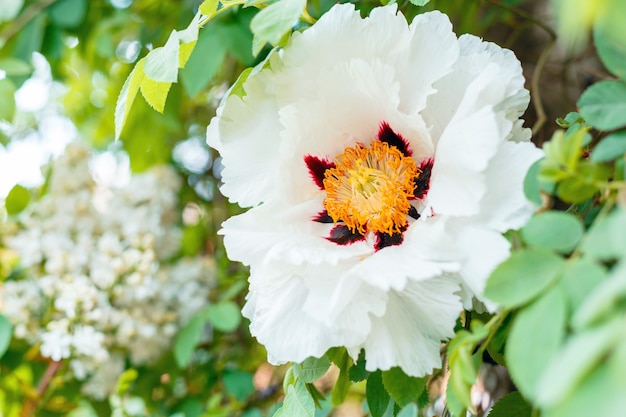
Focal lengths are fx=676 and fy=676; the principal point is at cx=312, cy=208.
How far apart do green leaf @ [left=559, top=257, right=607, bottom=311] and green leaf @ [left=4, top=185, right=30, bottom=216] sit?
98cm

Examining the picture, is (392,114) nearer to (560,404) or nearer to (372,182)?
(372,182)

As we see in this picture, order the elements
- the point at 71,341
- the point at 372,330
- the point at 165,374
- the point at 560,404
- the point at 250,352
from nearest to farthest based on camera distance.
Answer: the point at 560,404 → the point at 372,330 → the point at 71,341 → the point at 165,374 → the point at 250,352

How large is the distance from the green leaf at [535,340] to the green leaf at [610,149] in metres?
0.10

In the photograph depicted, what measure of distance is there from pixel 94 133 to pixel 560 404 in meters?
1.56

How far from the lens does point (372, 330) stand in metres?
0.51

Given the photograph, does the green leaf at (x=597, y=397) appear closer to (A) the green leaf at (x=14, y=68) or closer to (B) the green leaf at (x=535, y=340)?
(B) the green leaf at (x=535, y=340)

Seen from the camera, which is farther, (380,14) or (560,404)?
(380,14)

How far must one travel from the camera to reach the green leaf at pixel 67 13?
1.17 m

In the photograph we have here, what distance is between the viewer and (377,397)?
1.97ft

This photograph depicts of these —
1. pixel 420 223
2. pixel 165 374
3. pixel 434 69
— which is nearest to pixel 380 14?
pixel 434 69

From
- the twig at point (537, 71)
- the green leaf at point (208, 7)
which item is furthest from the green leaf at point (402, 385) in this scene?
the twig at point (537, 71)

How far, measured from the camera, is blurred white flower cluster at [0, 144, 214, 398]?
103cm

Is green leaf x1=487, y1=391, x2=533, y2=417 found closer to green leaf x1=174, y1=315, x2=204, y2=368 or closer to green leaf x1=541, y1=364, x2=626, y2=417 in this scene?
green leaf x1=541, y1=364, x2=626, y2=417

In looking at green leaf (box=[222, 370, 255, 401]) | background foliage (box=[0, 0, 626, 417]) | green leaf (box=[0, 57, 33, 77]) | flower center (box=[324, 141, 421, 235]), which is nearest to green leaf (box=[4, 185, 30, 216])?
background foliage (box=[0, 0, 626, 417])
